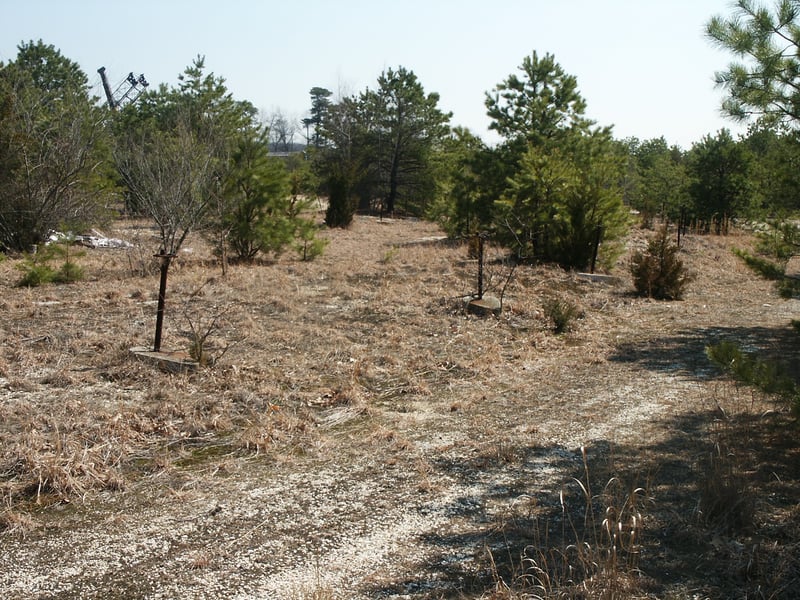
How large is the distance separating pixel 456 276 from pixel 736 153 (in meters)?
14.5

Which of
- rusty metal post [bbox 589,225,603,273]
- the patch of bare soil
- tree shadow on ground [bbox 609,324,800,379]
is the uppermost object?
rusty metal post [bbox 589,225,603,273]

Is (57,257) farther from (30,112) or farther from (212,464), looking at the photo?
(212,464)

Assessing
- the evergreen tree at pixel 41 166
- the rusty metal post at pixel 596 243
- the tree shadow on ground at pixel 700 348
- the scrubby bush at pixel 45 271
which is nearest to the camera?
the tree shadow on ground at pixel 700 348

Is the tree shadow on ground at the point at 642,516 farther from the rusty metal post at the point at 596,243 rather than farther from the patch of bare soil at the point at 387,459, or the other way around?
the rusty metal post at the point at 596,243

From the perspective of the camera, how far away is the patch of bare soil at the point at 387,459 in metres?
3.21

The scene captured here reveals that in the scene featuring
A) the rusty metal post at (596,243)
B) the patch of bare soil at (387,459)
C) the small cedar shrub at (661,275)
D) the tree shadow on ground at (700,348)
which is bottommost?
the patch of bare soil at (387,459)

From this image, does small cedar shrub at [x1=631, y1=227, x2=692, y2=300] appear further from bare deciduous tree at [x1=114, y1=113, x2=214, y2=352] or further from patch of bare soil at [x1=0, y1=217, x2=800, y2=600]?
bare deciduous tree at [x1=114, y1=113, x2=214, y2=352]

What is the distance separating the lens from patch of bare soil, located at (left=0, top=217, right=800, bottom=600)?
321 cm

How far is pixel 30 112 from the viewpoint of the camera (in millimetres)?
14852

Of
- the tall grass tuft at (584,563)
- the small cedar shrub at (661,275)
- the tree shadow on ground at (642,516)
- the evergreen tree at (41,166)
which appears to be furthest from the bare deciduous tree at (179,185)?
the tall grass tuft at (584,563)

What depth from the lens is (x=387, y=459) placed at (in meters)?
4.64

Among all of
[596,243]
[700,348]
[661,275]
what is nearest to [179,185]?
[596,243]

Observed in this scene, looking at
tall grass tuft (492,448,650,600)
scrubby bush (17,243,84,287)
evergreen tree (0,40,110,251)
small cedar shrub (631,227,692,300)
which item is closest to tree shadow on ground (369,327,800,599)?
tall grass tuft (492,448,650,600)

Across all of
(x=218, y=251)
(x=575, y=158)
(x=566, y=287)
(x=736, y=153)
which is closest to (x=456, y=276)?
(x=566, y=287)
